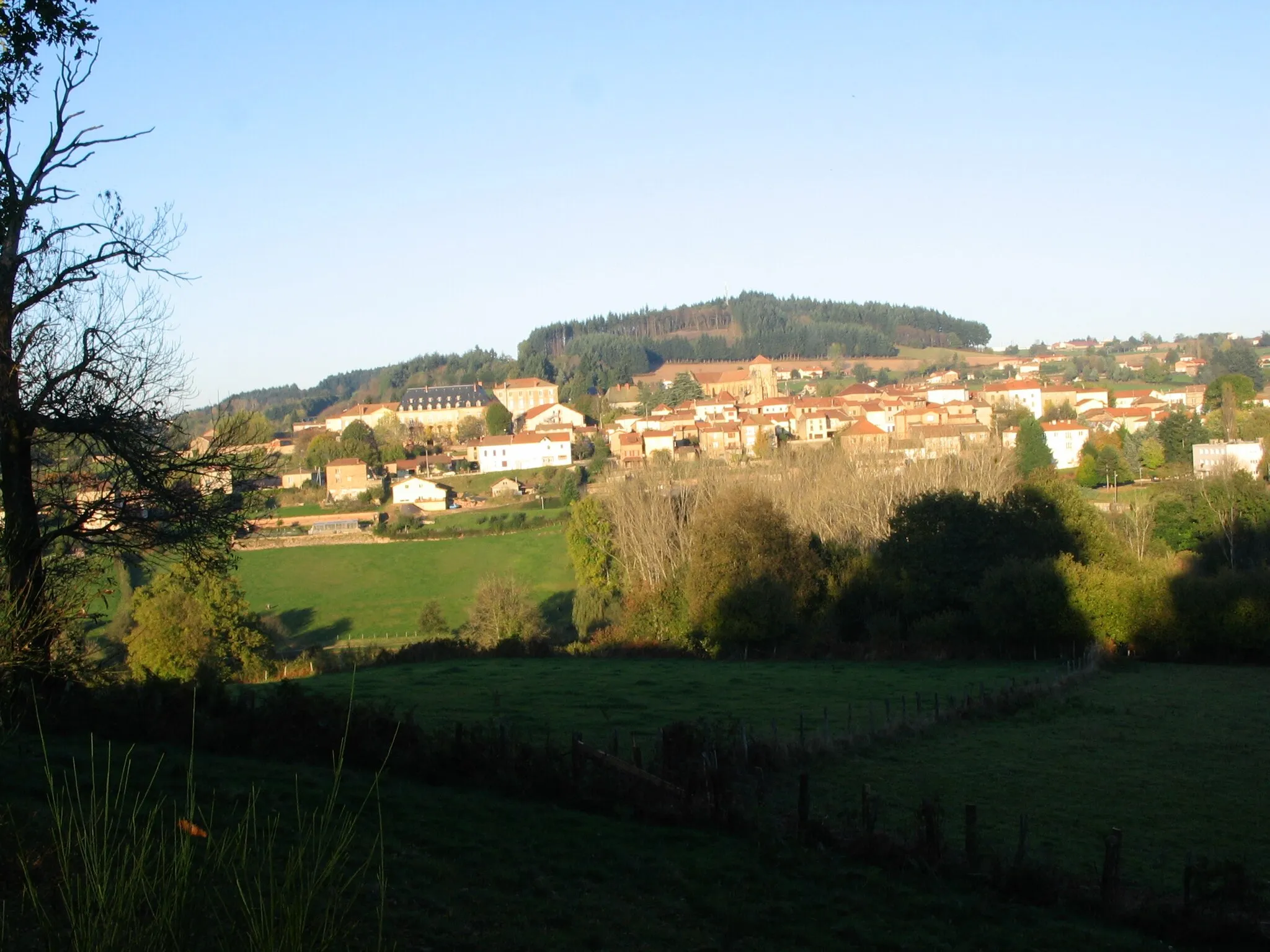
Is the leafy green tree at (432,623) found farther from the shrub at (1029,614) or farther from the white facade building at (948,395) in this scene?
the white facade building at (948,395)

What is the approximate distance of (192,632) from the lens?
33.9 metres

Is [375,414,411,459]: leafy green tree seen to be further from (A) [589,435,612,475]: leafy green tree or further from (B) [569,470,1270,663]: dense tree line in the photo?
(B) [569,470,1270,663]: dense tree line

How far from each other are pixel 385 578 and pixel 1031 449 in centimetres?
4303

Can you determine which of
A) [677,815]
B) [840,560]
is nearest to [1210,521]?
[840,560]

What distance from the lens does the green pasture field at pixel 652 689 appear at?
18.2 metres

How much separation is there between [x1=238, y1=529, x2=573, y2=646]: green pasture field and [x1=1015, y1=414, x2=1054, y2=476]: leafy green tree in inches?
1214

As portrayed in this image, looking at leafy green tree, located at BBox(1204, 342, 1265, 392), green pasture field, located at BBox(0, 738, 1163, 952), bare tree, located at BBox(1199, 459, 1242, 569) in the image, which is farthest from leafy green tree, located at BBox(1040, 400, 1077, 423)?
green pasture field, located at BBox(0, 738, 1163, 952)

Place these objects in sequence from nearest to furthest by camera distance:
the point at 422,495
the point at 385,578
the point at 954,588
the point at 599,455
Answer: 1. the point at 954,588
2. the point at 385,578
3. the point at 422,495
4. the point at 599,455

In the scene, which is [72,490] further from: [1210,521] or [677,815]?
[1210,521]

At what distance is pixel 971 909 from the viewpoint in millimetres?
9359

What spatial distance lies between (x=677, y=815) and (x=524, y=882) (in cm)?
270

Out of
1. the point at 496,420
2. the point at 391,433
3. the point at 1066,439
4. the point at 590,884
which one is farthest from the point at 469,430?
the point at 590,884

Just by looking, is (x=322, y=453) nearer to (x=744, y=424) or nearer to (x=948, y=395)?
(x=744, y=424)

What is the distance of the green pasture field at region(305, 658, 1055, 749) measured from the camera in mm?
18172
